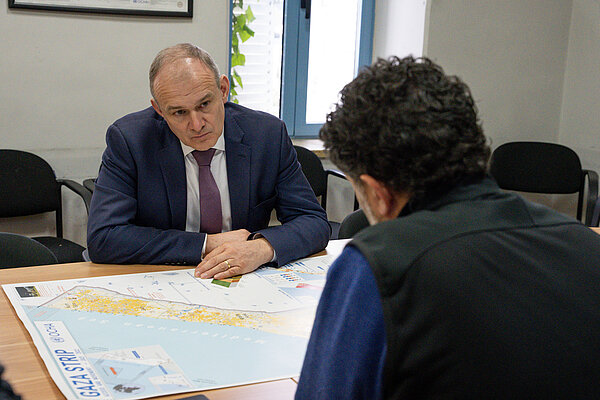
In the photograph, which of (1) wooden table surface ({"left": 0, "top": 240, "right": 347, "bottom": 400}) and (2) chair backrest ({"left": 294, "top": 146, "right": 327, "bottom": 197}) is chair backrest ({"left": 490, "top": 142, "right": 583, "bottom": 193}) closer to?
(2) chair backrest ({"left": 294, "top": 146, "right": 327, "bottom": 197})

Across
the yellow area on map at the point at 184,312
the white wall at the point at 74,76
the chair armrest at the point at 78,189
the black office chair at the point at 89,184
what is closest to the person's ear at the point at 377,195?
the yellow area on map at the point at 184,312

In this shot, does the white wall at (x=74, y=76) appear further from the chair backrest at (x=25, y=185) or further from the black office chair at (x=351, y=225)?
the black office chair at (x=351, y=225)

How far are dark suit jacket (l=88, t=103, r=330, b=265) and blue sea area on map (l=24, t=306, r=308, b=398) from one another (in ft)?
1.37

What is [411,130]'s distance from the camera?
0.87 metres

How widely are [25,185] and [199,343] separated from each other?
6.96ft

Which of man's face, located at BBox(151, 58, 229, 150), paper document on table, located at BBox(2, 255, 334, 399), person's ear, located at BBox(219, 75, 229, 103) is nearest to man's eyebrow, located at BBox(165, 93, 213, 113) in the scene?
man's face, located at BBox(151, 58, 229, 150)

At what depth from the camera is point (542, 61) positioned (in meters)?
4.31

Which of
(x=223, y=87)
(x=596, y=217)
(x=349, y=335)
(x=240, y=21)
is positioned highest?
(x=240, y=21)

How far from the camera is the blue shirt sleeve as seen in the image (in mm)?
822

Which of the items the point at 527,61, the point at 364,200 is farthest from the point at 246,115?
the point at 527,61

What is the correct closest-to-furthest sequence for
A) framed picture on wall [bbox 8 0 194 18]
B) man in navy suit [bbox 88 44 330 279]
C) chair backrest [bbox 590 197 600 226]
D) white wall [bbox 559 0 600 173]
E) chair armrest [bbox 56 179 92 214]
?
1. man in navy suit [bbox 88 44 330 279]
2. chair armrest [bbox 56 179 92 214]
3. framed picture on wall [bbox 8 0 194 18]
4. chair backrest [bbox 590 197 600 226]
5. white wall [bbox 559 0 600 173]

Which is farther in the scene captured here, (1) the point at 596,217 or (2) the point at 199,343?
(1) the point at 596,217

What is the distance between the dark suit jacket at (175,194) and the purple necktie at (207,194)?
56 mm

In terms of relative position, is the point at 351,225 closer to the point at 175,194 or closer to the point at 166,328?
the point at 175,194
